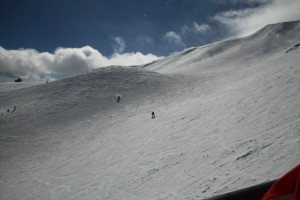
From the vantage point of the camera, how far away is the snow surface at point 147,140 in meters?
11.1

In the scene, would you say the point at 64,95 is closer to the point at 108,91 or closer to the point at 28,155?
the point at 108,91

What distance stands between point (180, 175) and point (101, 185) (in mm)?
4615

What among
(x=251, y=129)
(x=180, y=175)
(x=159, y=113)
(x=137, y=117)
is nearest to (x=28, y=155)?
(x=137, y=117)

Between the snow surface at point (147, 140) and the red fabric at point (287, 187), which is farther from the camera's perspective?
the snow surface at point (147, 140)

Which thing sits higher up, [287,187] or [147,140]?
[287,187]

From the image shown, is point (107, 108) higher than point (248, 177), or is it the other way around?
point (107, 108)

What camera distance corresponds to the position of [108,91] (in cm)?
4344

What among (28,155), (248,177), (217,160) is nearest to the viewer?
(248,177)

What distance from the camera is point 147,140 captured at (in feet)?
70.0

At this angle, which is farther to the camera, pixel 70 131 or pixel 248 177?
pixel 70 131

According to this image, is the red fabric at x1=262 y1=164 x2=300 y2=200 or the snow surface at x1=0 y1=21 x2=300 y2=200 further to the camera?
the snow surface at x1=0 y1=21 x2=300 y2=200

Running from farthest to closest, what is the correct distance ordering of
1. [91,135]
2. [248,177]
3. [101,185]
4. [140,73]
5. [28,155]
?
[140,73] → [91,135] → [28,155] → [101,185] → [248,177]

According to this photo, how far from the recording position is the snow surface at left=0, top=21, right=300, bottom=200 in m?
11.1

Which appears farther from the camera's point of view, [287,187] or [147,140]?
[147,140]
